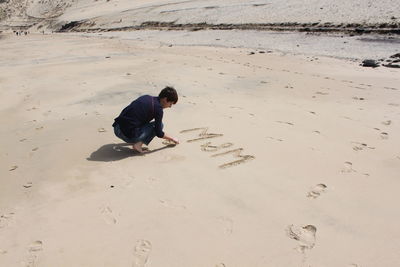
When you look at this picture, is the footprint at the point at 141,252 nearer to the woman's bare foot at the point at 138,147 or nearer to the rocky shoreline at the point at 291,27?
the woman's bare foot at the point at 138,147

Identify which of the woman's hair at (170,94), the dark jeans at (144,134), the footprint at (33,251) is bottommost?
the footprint at (33,251)

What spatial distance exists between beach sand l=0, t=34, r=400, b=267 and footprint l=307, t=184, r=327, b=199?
0.02 m

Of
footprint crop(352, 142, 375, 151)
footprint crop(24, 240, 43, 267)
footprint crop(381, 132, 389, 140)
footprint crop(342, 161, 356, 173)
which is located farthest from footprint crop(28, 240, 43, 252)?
footprint crop(381, 132, 389, 140)

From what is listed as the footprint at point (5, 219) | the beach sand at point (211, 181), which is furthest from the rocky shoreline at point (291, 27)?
the footprint at point (5, 219)

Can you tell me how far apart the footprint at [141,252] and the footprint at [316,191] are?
1506 mm

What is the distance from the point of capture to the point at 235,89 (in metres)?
7.84

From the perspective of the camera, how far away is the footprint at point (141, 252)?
8.80 feet

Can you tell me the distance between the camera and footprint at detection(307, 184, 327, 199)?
3.48 m

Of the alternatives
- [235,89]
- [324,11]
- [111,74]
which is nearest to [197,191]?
[235,89]

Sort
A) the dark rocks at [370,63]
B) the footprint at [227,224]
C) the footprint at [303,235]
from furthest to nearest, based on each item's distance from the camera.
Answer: the dark rocks at [370,63] < the footprint at [227,224] < the footprint at [303,235]

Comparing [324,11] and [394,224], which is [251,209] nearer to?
[394,224]

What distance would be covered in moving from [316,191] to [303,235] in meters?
0.74

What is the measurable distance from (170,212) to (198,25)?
1921 cm

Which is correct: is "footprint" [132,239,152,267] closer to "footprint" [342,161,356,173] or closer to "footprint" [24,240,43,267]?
"footprint" [24,240,43,267]
